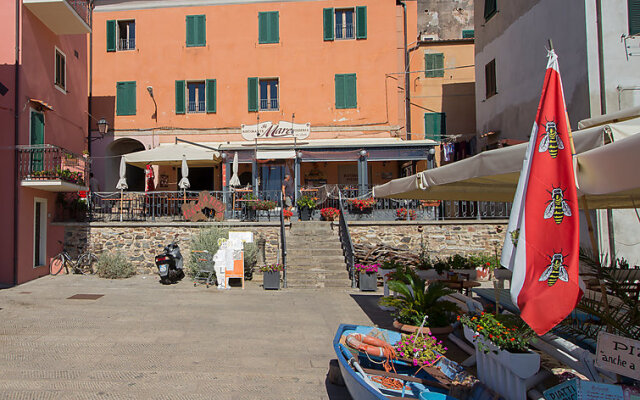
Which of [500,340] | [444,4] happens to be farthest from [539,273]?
[444,4]

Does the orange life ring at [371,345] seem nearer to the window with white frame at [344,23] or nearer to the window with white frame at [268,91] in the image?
the window with white frame at [268,91]

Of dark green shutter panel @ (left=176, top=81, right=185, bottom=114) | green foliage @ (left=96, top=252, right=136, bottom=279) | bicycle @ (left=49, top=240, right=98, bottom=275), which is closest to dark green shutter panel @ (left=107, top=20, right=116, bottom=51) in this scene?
dark green shutter panel @ (left=176, top=81, right=185, bottom=114)

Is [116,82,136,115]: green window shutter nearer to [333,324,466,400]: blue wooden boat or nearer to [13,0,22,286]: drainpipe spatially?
[13,0,22,286]: drainpipe

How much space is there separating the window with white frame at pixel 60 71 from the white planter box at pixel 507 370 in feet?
46.6

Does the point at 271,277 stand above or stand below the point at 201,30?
below

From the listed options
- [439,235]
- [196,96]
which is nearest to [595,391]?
[439,235]

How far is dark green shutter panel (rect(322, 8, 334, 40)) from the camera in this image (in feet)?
56.7

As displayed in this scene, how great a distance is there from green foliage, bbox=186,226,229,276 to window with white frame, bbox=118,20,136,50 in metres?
10.2

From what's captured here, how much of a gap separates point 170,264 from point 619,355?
10.5 metres

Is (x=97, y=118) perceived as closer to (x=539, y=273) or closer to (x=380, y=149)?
(x=380, y=149)

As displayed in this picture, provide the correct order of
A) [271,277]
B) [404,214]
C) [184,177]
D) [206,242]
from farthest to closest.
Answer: [184,177] → [404,214] → [206,242] → [271,277]

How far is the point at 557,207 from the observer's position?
9.91ft

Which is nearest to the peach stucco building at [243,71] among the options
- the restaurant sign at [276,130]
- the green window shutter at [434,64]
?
the restaurant sign at [276,130]

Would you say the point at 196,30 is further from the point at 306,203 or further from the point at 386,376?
the point at 386,376
